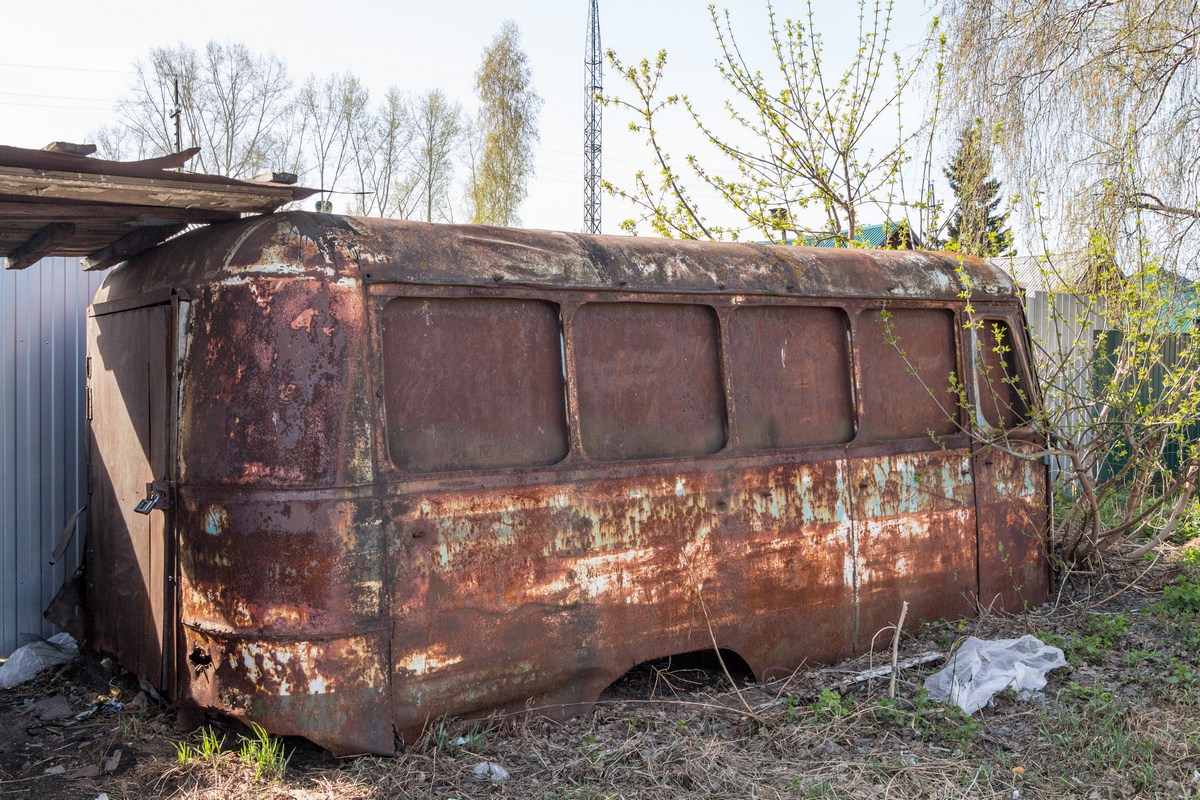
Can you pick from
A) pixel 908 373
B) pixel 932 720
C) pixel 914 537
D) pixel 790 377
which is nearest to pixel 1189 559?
pixel 914 537

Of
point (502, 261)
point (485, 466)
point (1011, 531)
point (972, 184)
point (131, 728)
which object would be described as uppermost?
point (972, 184)

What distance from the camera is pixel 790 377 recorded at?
197 inches

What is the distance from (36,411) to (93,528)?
101 centimetres

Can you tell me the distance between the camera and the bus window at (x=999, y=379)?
5.78m

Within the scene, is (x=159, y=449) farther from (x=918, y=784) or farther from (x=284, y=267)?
(x=918, y=784)

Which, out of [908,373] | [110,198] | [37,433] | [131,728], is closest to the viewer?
[110,198]

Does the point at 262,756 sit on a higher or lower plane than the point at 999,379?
lower

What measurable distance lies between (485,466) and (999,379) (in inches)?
132

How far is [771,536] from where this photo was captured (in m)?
4.79

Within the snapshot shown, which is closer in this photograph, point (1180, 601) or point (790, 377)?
point (790, 377)

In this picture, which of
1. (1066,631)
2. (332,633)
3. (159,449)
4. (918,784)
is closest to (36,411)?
(159,449)

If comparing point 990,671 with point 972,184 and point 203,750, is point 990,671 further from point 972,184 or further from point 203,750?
point 972,184

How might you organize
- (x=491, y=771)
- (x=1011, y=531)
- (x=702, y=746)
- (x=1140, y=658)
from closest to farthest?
(x=491, y=771), (x=702, y=746), (x=1140, y=658), (x=1011, y=531)

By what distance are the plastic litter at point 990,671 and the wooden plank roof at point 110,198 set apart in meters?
3.52
